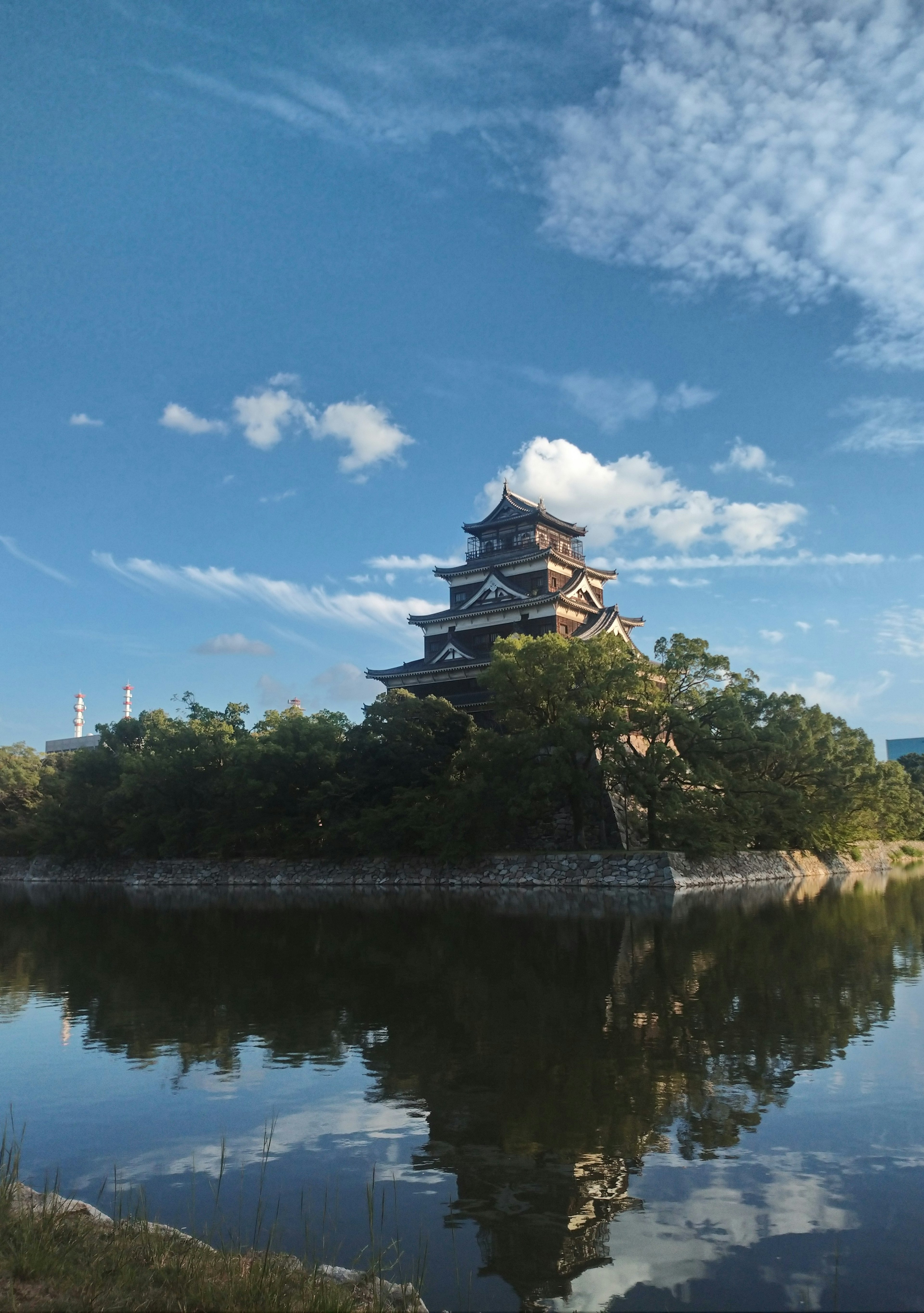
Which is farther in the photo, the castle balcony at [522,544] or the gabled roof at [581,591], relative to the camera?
the castle balcony at [522,544]

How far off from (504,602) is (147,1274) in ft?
139

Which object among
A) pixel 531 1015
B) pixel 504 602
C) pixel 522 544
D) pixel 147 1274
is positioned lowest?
pixel 531 1015

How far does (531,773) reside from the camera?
3212 centimetres

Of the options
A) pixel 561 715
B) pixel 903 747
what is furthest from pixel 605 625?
pixel 903 747

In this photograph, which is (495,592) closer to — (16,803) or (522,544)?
(522,544)

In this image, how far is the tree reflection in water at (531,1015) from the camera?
250 inches

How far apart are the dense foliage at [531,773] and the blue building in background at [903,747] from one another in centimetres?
6834

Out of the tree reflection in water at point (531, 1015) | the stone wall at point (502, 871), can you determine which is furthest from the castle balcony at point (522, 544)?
the tree reflection in water at point (531, 1015)

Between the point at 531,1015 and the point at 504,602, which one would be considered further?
the point at 504,602

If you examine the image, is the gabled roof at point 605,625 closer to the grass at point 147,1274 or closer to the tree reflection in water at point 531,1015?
the tree reflection in water at point 531,1015

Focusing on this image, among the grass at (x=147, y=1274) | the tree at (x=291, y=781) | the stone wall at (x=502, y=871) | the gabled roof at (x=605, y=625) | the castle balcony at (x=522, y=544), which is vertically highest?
the castle balcony at (x=522, y=544)

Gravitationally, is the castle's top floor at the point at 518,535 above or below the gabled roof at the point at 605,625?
above

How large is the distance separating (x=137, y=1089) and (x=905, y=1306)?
6722 millimetres

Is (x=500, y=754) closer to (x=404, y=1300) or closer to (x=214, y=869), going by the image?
(x=214, y=869)
